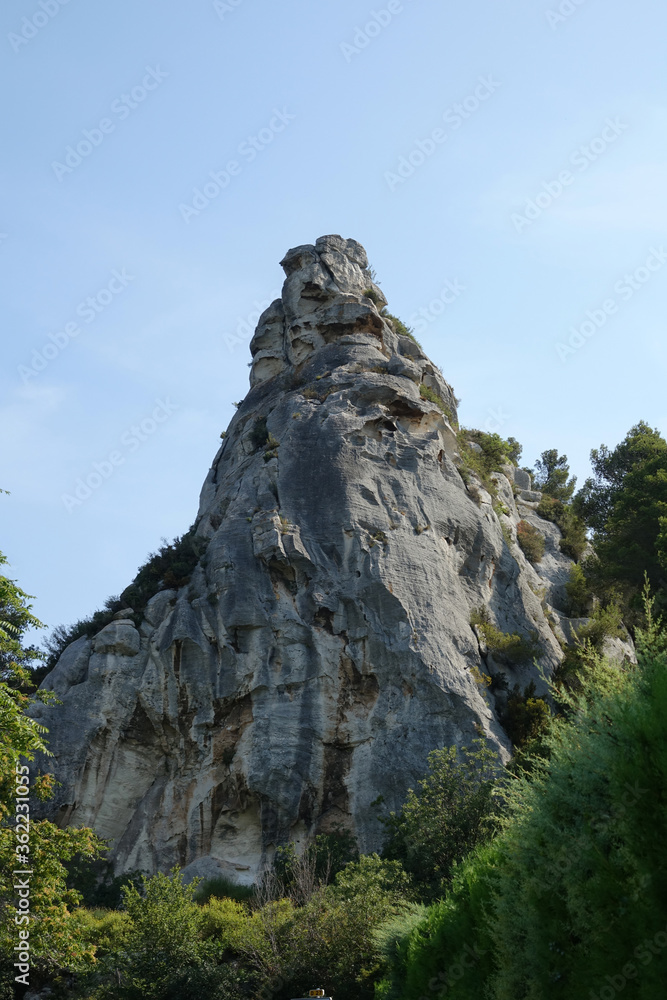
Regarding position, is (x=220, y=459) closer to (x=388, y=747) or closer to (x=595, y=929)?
(x=388, y=747)

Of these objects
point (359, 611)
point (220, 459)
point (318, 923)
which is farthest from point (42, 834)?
point (220, 459)

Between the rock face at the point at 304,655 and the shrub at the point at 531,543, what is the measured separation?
2846 mm

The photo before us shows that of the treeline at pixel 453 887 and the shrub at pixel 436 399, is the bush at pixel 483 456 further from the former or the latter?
the treeline at pixel 453 887

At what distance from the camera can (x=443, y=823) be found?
73.8 feet

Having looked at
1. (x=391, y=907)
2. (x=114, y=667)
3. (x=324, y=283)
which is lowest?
(x=391, y=907)

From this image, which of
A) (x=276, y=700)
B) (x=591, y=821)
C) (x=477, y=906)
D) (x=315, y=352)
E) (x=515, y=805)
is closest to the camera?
(x=591, y=821)

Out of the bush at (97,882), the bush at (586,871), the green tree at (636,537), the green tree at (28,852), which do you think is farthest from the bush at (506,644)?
the green tree at (28,852)

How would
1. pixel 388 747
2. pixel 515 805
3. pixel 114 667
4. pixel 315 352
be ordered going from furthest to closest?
1. pixel 315 352
2. pixel 114 667
3. pixel 388 747
4. pixel 515 805

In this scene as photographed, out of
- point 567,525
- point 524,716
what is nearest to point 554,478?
point 567,525

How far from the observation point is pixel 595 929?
1105 cm

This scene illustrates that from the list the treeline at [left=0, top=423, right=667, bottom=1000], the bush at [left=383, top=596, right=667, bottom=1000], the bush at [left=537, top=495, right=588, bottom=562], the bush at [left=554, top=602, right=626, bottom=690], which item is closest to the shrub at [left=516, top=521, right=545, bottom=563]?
the bush at [left=537, top=495, right=588, bottom=562]

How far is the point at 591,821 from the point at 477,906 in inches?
179

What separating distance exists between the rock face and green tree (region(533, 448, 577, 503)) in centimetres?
1666

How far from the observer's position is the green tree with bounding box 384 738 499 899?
2194 cm
